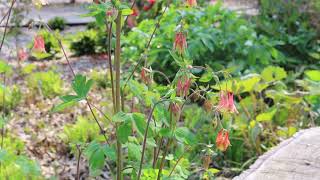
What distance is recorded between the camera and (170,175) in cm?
222

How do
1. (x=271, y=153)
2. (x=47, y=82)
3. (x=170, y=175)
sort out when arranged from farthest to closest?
(x=47, y=82) → (x=271, y=153) → (x=170, y=175)

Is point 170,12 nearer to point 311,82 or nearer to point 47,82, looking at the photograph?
point 47,82

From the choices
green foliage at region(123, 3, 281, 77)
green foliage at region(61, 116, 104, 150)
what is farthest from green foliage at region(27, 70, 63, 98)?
green foliage at region(61, 116, 104, 150)

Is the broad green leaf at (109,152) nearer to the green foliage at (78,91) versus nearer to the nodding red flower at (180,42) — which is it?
the green foliage at (78,91)

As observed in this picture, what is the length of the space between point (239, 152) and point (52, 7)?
674cm

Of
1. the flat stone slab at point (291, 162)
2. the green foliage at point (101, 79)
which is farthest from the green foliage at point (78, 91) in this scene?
the green foliage at point (101, 79)

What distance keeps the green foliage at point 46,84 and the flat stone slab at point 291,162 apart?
233 cm

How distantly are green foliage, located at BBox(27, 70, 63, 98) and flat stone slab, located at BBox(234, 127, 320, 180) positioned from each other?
2.33 meters

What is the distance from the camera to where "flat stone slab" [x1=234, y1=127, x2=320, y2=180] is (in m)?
2.39

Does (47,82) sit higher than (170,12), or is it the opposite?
(170,12)

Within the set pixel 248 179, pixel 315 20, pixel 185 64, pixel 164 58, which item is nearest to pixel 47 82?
pixel 164 58

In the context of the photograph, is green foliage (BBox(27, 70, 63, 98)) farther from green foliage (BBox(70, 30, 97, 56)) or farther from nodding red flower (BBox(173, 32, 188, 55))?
nodding red flower (BBox(173, 32, 188, 55))

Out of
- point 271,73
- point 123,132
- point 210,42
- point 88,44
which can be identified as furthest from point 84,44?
point 123,132

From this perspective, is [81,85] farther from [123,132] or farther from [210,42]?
[210,42]
